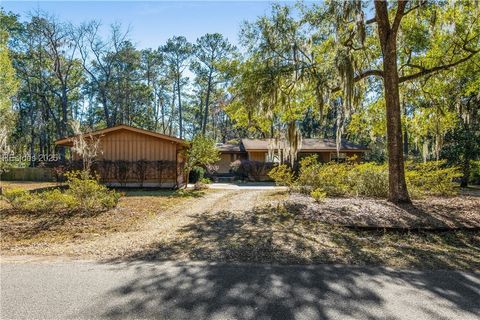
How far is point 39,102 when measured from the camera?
3544cm

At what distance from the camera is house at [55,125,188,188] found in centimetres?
1507

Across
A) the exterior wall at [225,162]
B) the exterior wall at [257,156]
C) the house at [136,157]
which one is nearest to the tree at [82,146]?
the house at [136,157]

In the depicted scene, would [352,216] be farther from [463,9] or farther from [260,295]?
[463,9]

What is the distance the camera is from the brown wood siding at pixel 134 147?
50.9 ft

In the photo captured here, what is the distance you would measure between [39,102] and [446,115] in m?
39.5

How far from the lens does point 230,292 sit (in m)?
3.59

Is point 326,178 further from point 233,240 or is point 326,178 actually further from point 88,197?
point 88,197

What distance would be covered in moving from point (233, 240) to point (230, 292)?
2.33 meters

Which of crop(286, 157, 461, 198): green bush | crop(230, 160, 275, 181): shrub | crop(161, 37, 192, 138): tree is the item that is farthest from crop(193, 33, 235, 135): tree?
crop(286, 157, 461, 198): green bush

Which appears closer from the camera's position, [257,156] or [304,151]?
[304,151]

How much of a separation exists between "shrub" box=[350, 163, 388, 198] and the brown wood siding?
8.95 m

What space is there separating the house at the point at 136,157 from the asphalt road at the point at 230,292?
35.2ft

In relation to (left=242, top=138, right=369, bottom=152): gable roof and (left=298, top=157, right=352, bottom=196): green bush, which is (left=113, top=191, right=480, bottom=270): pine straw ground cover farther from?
(left=242, top=138, right=369, bottom=152): gable roof

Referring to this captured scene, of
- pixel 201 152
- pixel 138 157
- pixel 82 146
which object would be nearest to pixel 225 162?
pixel 201 152
